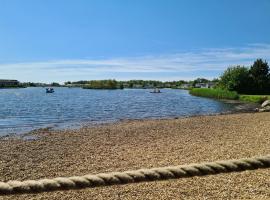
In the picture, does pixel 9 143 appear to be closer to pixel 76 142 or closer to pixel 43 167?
pixel 76 142

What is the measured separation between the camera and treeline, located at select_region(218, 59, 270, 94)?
8912 centimetres

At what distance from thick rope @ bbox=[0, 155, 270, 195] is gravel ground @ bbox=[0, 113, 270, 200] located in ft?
24.2

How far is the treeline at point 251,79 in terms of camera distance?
89125mm

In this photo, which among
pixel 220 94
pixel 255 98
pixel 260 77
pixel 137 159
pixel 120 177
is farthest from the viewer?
pixel 220 94

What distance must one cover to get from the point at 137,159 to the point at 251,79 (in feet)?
262

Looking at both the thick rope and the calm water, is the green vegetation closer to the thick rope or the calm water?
the calm water

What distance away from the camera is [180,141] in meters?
21.3

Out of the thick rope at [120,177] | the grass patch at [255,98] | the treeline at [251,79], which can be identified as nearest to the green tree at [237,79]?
the treeline at [251,79]

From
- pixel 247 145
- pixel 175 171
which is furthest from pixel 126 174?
pixel 247 145

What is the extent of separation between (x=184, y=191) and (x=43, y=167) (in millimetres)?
7160

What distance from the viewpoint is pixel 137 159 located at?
16156mm

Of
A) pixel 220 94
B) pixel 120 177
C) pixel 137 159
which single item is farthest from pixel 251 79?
pixel 120 177

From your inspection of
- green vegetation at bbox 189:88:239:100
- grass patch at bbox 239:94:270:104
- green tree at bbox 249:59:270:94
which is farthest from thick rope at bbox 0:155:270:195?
green tree at bbox 249:59:270:94

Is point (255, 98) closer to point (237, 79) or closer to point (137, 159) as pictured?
point (237, 79)
